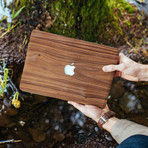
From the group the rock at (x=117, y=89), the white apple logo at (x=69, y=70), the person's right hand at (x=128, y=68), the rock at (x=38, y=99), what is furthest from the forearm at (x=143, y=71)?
the rock at (x=38, y=99)

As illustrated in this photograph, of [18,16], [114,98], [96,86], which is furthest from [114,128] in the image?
[18,16]

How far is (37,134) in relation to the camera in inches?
→ 98.7

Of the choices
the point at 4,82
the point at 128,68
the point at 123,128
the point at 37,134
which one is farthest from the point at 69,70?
the point at 37,134

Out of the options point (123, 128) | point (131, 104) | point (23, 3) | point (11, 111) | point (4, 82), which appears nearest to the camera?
point (123, 128)

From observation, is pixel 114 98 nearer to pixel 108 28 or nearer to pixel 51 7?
pixel 108 28

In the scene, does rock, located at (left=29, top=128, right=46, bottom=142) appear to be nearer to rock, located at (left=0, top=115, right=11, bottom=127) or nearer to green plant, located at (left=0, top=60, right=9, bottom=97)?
rock, located at (left=0, top=115, right=11, bottom=127)

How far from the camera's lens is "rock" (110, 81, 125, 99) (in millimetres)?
2625

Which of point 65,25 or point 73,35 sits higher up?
point 65,25

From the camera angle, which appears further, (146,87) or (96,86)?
(146,87)

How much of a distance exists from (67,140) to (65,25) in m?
1.91

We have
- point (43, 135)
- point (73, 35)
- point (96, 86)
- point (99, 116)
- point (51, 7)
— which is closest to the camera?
point (96, 86)

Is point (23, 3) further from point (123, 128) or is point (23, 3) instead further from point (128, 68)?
point (123, 128)

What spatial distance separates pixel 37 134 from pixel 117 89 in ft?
5.14

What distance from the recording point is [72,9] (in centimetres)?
216
